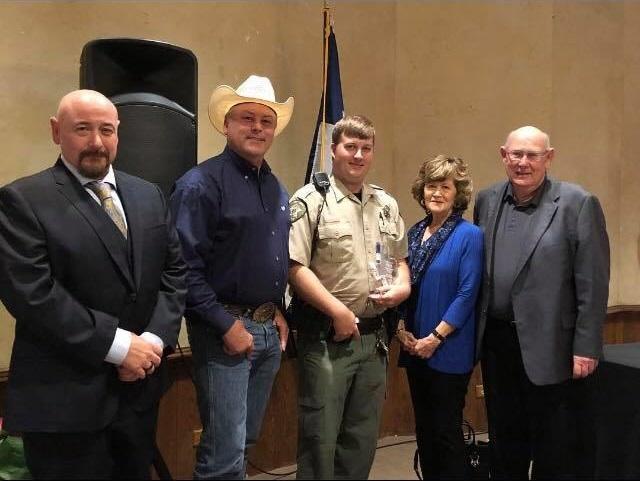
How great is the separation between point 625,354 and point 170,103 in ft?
7.03

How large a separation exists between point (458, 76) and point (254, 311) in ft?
8.36

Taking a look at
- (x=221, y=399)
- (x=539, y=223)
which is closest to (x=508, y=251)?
(x=539, y=223)

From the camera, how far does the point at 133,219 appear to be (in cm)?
172

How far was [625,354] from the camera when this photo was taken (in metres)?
2.62

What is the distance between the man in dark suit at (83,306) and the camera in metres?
1.56

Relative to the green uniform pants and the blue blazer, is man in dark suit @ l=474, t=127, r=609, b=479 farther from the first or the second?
the green uniform pants

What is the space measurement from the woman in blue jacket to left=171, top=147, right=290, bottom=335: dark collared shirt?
2.05ft

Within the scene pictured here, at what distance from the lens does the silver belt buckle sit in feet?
6.81

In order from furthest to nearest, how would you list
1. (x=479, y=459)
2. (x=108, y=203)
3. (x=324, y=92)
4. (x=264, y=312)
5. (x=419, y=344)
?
(x=324, y=92) < (x=479, y=459) < (x=419, y=344) < (x=264, y=312) < (x=108, y=203)

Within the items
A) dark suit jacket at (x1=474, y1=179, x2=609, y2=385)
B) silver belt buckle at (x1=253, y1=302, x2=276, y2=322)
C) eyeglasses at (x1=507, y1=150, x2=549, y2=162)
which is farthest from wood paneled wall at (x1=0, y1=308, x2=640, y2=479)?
eyeglasses at (x1=507, y1=150, x2=549, y2=162)

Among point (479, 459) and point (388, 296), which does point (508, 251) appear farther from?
point (479, 459)

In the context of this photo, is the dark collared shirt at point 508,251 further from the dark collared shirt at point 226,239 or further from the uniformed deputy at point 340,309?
the dark collared shirt at point 226,239

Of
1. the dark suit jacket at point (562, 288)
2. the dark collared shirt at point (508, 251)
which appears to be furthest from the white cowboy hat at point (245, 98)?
the dark suit jacket at point (562, 288)

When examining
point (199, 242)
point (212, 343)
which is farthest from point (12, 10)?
point (212, 343)
